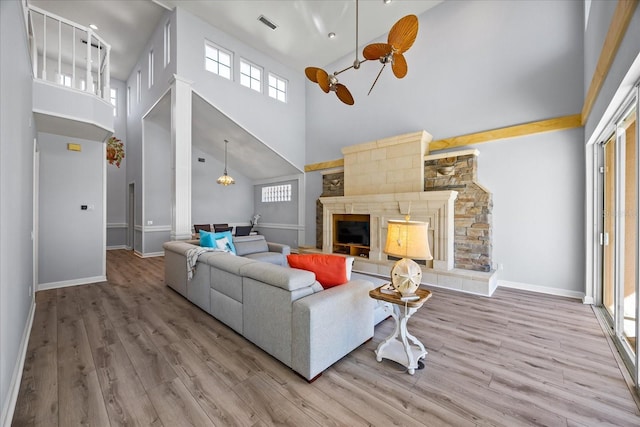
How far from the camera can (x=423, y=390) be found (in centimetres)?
185

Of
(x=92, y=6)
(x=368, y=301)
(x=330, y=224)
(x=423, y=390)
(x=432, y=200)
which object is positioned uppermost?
(x=92, y=6)

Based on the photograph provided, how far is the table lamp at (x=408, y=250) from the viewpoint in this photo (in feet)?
6.54

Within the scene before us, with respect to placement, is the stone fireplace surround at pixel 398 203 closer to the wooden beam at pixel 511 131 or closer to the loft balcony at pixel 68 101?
the wooden beam at pixel 511 131

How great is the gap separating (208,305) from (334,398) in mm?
1960

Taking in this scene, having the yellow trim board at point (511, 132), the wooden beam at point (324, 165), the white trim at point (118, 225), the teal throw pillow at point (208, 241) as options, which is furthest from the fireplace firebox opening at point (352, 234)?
the white trim at point (118, 225)

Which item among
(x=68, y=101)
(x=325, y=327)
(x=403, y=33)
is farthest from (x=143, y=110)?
(x=325, y=327)

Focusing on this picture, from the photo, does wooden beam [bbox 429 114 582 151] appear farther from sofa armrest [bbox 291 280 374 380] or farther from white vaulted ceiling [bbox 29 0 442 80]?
sofa armrest [bbox 291 280 374 380]

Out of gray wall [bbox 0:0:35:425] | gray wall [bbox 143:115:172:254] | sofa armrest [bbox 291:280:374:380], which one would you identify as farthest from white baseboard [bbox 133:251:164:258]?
sofa armrest [bbox 291:280:374:380]

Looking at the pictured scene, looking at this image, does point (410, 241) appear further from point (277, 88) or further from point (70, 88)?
point (277, 88)

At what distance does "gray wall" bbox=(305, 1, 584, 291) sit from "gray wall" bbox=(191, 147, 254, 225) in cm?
597

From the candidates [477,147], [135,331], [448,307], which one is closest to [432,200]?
[477,147]

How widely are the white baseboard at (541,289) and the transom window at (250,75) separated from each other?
6738 millimetres

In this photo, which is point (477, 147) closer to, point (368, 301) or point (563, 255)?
point (563, 255)

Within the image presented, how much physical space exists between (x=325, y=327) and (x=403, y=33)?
2644mm
